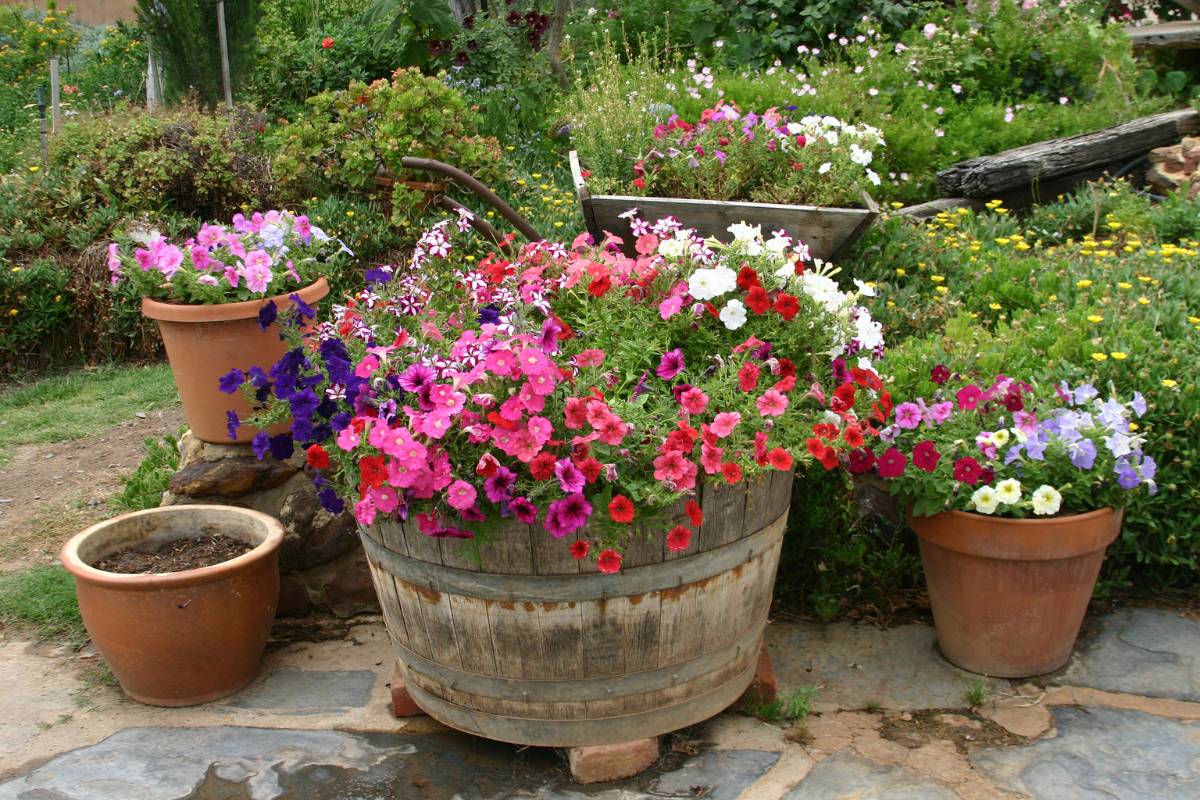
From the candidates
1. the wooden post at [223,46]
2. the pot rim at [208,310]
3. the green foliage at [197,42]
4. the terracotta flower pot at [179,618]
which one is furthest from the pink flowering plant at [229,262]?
the green foliage at [197,42]

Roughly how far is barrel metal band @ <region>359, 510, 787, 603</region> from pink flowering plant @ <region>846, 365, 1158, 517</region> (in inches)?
23.6

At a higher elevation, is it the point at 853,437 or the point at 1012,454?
the point at 853,437

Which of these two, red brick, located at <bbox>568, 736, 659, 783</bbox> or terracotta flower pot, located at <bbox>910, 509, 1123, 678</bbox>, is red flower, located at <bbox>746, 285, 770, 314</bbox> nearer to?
terracotta flower pot, located at <bbox>910, 509, 1123, 678</bbox>

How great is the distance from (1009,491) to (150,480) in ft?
9.90

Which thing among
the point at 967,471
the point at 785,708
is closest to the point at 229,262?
the point at 785,708

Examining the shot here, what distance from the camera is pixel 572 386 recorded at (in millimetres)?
2648

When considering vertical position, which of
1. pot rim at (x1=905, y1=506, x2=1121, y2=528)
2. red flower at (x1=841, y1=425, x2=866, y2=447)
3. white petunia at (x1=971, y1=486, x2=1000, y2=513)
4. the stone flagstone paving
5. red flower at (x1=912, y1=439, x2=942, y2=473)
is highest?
red flower at (x1=841, y1=425, x2=866, y2=447)

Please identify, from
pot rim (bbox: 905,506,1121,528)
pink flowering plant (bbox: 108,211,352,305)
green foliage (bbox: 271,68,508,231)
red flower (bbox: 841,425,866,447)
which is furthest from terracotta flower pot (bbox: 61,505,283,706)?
green foliage (bbox: 271,68,508,231)

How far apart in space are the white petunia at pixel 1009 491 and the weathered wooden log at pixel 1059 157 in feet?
10.00

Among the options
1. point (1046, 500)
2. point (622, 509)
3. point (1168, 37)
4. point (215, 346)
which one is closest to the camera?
point (622, 509)

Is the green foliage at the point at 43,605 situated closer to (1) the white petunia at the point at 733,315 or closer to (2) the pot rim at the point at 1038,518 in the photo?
(1) the white petunia at the point at 733,315

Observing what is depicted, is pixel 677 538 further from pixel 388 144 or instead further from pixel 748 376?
pixel 388 144

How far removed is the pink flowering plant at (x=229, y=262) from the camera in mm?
3397

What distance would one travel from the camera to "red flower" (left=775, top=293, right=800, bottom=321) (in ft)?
9.11
